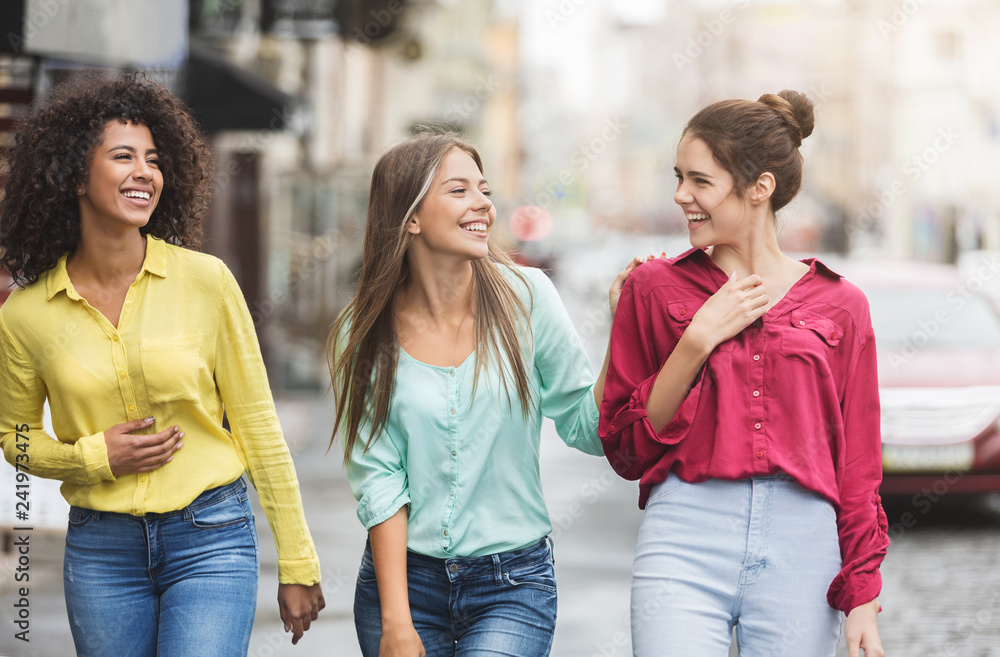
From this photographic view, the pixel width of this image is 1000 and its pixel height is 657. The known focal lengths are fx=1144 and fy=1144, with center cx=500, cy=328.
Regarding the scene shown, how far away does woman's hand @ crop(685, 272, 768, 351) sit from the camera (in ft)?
8.21

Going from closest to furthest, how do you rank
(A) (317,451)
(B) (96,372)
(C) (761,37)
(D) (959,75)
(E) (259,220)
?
(B) (96,372), (A) (317,451), (E) (259,220), (D) (959,75), (C) (761,37)

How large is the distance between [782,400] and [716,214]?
441 mm

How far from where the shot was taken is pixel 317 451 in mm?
11008

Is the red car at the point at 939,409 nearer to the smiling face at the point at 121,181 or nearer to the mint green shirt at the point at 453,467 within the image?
the mint green shirt at the point at 453,467

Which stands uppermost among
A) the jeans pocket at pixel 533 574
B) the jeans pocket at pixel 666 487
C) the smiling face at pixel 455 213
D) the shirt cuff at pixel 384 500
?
the smiling face at pixel 455 213

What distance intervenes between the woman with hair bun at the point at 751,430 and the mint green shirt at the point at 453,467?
0.26 metres

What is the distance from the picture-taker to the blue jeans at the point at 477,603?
8.77ft

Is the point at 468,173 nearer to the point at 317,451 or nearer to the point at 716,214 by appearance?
the point at 716,214

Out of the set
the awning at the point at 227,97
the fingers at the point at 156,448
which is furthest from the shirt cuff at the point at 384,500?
the awning at the point at 227,97

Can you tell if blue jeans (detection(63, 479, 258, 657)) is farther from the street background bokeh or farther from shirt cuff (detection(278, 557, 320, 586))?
the street background bokeh

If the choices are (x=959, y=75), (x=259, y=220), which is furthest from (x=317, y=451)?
(x=959, y=75)

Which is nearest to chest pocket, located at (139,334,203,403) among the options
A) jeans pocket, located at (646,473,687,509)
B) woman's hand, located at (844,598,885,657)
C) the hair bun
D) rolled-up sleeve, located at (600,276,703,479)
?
rolled-up sleeve, located at (600,276,703,479)

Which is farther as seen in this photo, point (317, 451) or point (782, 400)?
point (317, 451)

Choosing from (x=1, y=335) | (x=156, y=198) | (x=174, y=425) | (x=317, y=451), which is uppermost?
(x=156, y=198)
